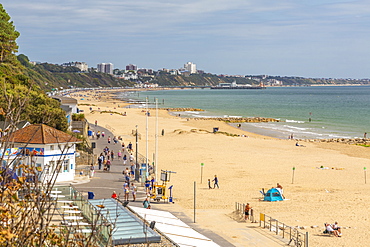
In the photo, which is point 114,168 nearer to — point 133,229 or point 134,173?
point 134,173

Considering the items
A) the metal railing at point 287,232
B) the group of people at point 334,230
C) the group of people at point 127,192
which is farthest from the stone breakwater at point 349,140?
the group of people at point 334,230

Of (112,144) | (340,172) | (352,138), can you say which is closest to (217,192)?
(340,172)

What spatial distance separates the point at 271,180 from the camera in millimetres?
30734

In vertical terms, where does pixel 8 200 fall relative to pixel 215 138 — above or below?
above

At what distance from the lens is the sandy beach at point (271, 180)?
20922 millimetres

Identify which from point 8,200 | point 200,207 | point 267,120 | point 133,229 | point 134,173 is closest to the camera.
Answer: point 8,200

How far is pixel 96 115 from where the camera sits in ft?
259

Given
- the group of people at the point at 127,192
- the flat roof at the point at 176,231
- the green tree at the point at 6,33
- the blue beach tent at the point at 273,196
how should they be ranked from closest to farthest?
the flat roof at the point at 176,231
the group of people at the point at 127,192
the blue beach tent at the point at 273,196
the green tree at the point at 6,33

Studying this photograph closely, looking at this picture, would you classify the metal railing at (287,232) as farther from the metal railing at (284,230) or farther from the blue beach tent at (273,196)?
the blue beach tent at (273,196)

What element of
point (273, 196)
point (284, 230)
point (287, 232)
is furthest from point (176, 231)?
point (273, 196)

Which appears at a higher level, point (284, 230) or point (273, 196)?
point (273, 196)

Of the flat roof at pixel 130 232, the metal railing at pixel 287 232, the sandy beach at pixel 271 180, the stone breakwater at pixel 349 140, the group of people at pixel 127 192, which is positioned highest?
the flat roof at pixel 130 232

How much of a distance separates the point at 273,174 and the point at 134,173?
9.71 metres

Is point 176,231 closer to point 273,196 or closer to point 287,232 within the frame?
point 287,232
